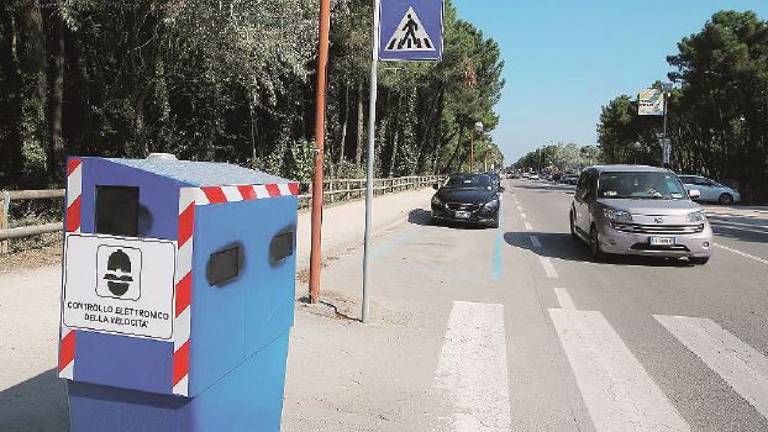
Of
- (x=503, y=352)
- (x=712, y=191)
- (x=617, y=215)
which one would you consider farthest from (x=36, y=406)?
(x=712, y=191)

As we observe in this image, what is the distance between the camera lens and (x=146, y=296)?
9.64 ft

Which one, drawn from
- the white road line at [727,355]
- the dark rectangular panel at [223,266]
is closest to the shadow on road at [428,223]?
the white road line at [727,355]

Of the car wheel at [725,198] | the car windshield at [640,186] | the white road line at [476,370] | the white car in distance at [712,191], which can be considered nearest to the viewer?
the white road line at [476,370]

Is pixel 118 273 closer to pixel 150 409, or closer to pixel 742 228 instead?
pixel 150 409

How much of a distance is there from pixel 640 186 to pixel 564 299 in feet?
16.9

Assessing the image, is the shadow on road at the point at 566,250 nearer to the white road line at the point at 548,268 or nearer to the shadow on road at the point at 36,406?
the white road line at the point at 548,268

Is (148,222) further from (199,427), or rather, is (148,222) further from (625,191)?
(625,191)

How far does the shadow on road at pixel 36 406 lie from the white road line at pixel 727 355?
4.72m

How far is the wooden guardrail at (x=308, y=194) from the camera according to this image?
29.5 ft

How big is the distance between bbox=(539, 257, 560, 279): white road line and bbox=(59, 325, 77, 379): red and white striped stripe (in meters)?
8.35

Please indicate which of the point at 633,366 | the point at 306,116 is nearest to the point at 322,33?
the point at 633,366

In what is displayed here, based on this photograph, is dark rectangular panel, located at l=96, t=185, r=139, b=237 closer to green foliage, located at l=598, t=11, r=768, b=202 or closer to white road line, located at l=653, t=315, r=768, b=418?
white road line, located at l=653, t=315, r=768, b=418

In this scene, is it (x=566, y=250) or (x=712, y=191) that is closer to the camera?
(x=566, y=250)

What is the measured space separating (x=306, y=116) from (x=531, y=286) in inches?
787
